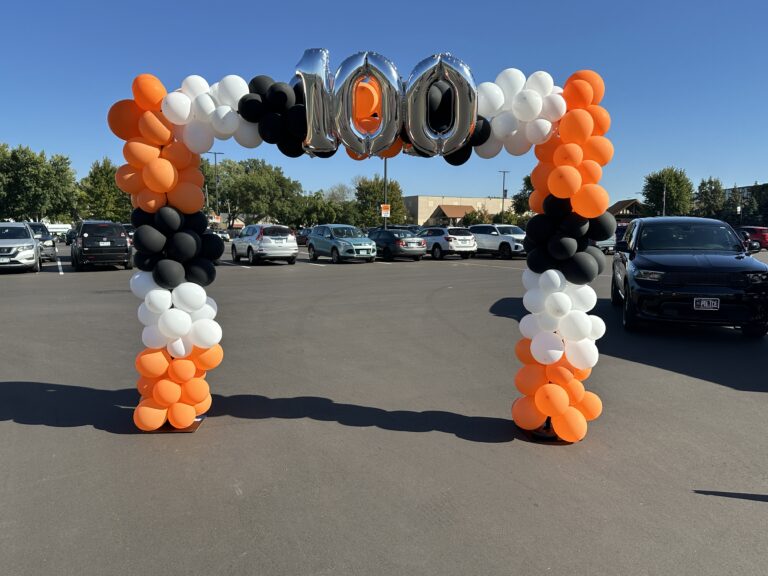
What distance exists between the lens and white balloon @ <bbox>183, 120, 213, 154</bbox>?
4.54m

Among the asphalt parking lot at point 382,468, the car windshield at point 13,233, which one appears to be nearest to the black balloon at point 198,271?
the asphalt parking lot at point 382,468

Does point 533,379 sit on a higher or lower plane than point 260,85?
lower

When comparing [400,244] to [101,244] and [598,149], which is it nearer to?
[101,244]

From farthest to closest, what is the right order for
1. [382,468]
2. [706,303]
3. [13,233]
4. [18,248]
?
[13,233]
[18,248]
[706,303]
[382,468]

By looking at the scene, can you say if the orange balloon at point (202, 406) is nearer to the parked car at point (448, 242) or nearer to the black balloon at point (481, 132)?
the black balloon at point (481, 132)

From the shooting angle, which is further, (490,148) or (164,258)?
(164,258)

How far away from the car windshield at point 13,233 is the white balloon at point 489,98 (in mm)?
19454

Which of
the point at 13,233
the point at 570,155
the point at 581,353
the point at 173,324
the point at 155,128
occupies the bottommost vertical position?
the point at 581,353

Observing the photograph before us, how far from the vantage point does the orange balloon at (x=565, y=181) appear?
4.27 meters

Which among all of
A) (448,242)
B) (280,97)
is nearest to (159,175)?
(280,97)

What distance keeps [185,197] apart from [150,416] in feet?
6.06

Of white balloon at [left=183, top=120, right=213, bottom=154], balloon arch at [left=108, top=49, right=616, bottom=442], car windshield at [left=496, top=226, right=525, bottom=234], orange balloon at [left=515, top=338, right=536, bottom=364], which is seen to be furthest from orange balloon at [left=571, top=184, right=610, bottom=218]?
car windshield at [left=496, top=226, right=525, bottom=234]

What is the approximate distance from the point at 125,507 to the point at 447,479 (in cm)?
209

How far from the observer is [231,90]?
4.50m
